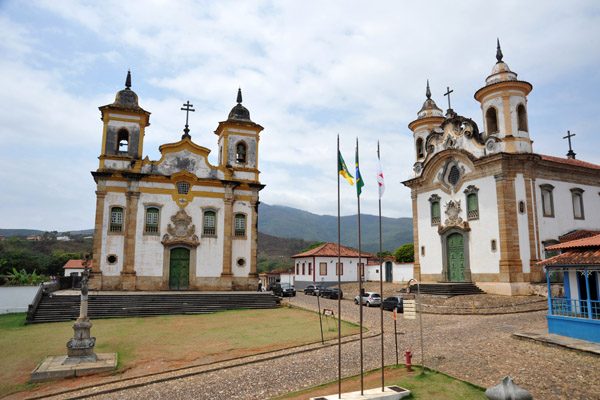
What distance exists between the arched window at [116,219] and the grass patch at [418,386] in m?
20.5

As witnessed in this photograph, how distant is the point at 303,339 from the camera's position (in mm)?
13898

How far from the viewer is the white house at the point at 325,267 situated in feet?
133

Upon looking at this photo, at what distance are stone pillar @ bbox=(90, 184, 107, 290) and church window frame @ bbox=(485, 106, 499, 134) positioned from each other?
2556cm

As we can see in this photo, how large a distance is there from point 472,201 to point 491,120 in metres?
5.80

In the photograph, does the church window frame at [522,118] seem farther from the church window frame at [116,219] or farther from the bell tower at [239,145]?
the church window frame at [116,219]

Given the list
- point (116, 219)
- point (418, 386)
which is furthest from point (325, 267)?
point (418, 386)

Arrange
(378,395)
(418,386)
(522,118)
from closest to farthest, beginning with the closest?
(378,395)
(418,386)
(522,118)

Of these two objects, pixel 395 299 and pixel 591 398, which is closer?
pixel 591 398

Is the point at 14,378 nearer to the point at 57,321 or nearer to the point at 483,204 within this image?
the point at 57,321

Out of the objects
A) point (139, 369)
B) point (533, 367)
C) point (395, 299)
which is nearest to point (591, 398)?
point (533, 367)

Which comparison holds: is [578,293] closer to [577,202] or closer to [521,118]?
[521,118]

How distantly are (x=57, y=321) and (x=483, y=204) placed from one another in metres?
24.7

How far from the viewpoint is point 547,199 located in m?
26.3

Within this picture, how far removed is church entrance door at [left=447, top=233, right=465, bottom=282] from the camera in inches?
1081
